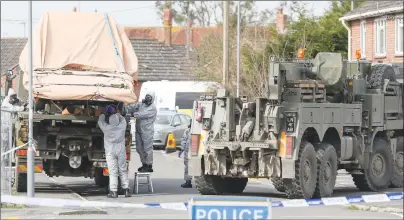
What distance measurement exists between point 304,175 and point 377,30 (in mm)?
27736

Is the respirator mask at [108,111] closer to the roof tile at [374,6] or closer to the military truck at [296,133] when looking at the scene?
the military truck at [296,133]

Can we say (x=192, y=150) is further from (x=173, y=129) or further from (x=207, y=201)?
(x=173, y=129)

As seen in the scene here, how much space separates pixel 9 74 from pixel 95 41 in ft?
6.55

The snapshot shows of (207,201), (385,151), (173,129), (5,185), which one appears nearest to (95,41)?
(5,185)

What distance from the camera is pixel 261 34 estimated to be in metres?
49.2

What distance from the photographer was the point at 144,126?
23016 millimetres

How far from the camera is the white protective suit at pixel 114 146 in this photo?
68.9ft

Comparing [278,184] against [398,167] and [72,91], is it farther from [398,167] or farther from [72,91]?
[72,91]

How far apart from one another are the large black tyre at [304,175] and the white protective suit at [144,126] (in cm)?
371

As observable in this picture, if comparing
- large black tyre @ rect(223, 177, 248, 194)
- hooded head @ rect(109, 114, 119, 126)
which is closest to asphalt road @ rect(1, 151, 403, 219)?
large black tyre @ rect(223, 177, 248, 194)

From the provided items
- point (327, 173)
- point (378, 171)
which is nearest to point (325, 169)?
point (327, 173)

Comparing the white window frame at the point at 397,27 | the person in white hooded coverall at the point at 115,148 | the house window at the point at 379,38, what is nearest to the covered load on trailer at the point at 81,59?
the person in white hooded coverall at the point at 115,148

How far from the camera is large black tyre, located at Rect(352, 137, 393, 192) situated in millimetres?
23016

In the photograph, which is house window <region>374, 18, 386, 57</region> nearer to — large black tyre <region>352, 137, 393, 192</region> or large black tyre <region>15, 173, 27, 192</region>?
large black tyre <region>352, 137, 393, 192</region>
